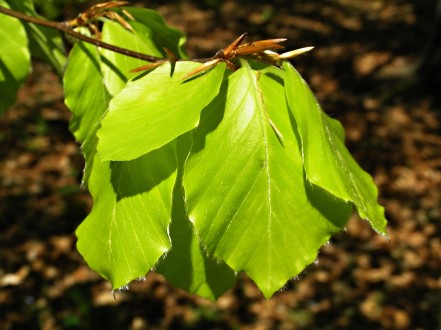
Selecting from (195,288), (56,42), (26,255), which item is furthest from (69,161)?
(195,288)

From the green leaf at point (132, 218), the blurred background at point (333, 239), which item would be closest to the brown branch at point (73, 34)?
the green leaf at point (132, 218)

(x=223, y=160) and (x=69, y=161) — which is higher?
(x=223, y=160)

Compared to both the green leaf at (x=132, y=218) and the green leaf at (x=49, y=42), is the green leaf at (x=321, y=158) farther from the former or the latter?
the green leaf at (x=49, y=42)

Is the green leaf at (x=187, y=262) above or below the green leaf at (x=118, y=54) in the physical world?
below

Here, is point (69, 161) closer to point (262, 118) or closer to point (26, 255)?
point (26, 255)

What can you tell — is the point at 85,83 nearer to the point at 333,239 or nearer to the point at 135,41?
the point at 135,41

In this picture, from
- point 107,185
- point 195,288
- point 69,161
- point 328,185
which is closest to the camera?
point 328,185
